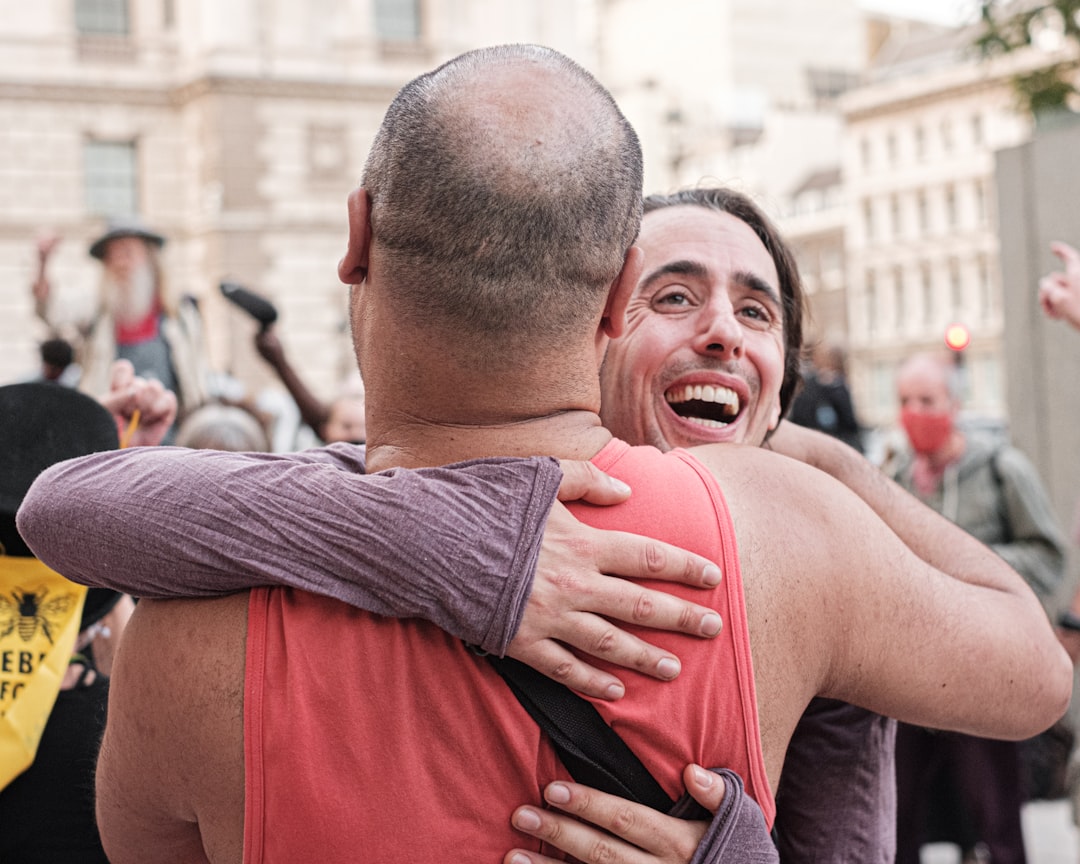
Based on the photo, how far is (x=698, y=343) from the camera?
91.7 inches

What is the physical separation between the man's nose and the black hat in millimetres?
1065

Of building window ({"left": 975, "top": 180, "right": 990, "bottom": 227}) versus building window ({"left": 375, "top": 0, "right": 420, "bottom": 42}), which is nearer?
building window ({"left": 375, "top": 0, "right": 420, "bottom": 42})

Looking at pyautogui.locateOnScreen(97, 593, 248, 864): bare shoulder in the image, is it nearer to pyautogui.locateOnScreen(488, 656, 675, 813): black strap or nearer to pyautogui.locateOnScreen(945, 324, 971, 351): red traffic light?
pyautogui.locateOnScreen(488, 656, 675, 813): black strap

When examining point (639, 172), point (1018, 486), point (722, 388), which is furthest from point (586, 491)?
point (1018, 486)

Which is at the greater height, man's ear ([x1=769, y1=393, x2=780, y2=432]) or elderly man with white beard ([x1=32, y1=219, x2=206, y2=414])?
elderly man with white beard ([x1=32, y1=219, x2=206, y2=414])

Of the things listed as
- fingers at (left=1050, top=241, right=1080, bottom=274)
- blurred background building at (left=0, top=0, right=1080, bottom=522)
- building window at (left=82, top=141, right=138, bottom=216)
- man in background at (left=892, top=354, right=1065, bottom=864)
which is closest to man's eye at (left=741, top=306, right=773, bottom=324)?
fingers at (left=1050, top=241, right=1080, bottom=274)

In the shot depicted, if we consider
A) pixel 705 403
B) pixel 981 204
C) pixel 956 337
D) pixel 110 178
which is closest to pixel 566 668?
pixel 705 403

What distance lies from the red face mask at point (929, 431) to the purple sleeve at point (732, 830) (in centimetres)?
482

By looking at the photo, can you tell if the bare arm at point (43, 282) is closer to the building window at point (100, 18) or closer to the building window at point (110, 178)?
the building window at point (110, 178)

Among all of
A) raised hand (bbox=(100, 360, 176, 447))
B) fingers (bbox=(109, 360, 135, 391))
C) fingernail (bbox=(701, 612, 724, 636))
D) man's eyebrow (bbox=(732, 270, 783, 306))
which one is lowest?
fingernail (bbox=(701, 612, 724, 636))

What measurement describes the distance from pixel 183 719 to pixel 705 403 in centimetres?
112

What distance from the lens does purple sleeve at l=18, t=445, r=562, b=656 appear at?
5.03 feet

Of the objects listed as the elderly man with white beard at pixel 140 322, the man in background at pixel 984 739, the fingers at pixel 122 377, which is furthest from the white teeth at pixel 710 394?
the elderly man with white beard at pixel 140 322

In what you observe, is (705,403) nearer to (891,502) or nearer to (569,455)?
(891,502)
